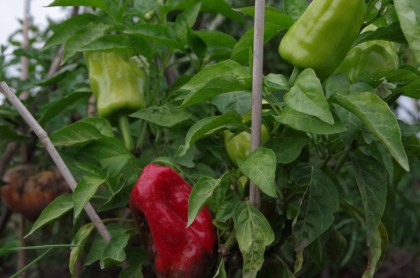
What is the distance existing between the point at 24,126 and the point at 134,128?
0.32 metres

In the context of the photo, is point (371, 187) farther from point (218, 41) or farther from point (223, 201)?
point (218, 41)

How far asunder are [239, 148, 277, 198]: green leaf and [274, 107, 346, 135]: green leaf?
5cm

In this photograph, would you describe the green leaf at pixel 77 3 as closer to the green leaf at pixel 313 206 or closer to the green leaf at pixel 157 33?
the green leaf at pixel 157 33

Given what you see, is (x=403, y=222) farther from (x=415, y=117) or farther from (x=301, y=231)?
(x=301, y=231)

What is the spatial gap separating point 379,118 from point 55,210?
0.52 meters

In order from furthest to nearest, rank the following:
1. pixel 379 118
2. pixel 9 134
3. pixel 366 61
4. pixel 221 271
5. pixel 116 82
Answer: pixel 9 134
pixel 116 82
pixel 366 61
pixel 221 271
pixel 379 118

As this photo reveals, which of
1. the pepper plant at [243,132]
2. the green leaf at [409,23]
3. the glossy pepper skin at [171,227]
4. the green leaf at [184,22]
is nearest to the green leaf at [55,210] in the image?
the pepper plant at [243,132]

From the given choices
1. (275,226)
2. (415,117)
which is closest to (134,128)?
(275,226)

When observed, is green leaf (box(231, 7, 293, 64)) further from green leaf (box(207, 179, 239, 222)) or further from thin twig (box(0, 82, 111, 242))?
thin twig (box(0, 82, 111, 242))

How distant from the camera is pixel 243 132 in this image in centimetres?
101

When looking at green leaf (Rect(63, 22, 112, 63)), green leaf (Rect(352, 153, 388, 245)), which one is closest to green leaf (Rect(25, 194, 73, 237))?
green leaf (Rect(63, 22, 112, 63))

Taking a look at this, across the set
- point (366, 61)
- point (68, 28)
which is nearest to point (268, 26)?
point (366, 61)

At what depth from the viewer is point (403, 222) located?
190 cm

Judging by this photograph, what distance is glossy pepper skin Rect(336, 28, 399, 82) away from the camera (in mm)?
1001
